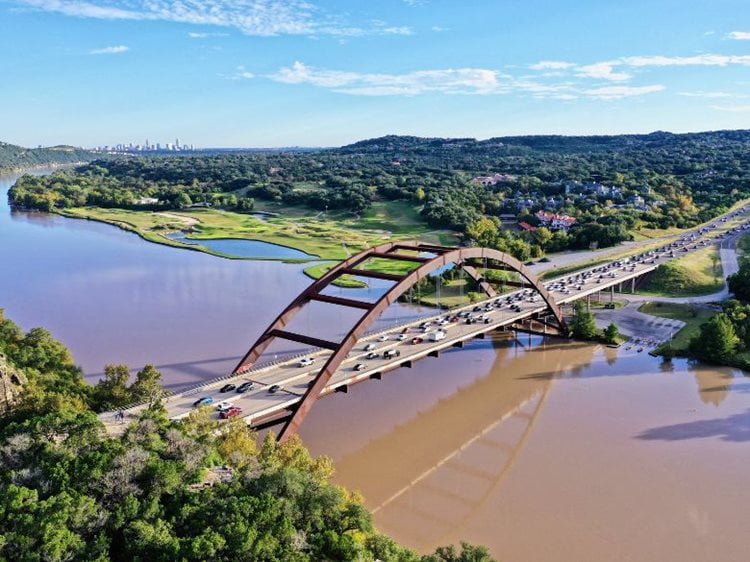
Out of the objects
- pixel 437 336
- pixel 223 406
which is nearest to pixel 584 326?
pixel 437 336

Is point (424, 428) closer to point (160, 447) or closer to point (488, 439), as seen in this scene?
point (488, 439)

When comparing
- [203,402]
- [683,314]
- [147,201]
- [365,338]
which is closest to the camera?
[203,402]

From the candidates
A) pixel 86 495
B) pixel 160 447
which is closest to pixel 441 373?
pixel 160 447

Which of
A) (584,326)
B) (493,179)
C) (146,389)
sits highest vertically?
(493,179)

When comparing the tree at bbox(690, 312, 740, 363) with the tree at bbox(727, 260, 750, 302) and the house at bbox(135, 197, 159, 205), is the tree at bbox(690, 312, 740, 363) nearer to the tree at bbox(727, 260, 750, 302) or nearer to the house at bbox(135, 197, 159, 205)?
the tree at bbox(727, 260, 750, 302)

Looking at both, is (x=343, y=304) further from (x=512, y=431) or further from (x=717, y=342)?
(x=717, y=342)

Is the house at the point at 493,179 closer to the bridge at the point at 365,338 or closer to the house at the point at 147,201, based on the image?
the house at the point at 147,201

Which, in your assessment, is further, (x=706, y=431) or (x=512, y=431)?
(x=512, y=431)
